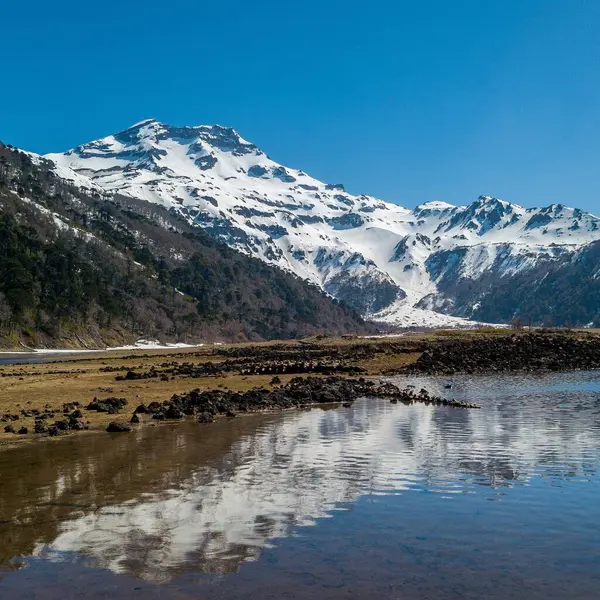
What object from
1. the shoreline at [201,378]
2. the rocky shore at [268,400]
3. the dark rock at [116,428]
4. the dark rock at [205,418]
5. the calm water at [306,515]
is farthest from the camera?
the rocky shore at [268,400]

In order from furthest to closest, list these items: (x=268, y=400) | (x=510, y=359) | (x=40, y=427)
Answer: (x=510, y=359) → (x=268, y=400) → (x=40, y=427)

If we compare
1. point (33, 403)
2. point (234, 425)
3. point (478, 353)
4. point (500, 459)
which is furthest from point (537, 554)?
point (478, 353)

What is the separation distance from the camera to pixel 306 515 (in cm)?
1783

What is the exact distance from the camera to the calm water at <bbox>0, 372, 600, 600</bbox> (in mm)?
12953

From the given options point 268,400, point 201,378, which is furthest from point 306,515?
point 201,378

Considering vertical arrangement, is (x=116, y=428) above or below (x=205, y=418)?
above

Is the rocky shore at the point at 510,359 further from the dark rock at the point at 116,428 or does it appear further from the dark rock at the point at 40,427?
the dark rock at the point at 40,427

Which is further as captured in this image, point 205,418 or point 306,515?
point 205,418

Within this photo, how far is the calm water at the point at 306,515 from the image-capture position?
510 inches

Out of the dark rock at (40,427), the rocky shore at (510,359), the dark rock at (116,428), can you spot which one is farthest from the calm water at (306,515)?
the rocky shore at (510,359)

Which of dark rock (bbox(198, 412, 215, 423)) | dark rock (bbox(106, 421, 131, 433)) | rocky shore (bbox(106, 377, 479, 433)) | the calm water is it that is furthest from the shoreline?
the calm water

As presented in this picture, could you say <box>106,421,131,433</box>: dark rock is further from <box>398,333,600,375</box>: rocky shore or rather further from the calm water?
<box>398,333,600,375</box>: rocky shore

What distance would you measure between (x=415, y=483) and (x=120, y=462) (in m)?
12.0

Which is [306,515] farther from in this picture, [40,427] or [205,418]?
[205,418]
